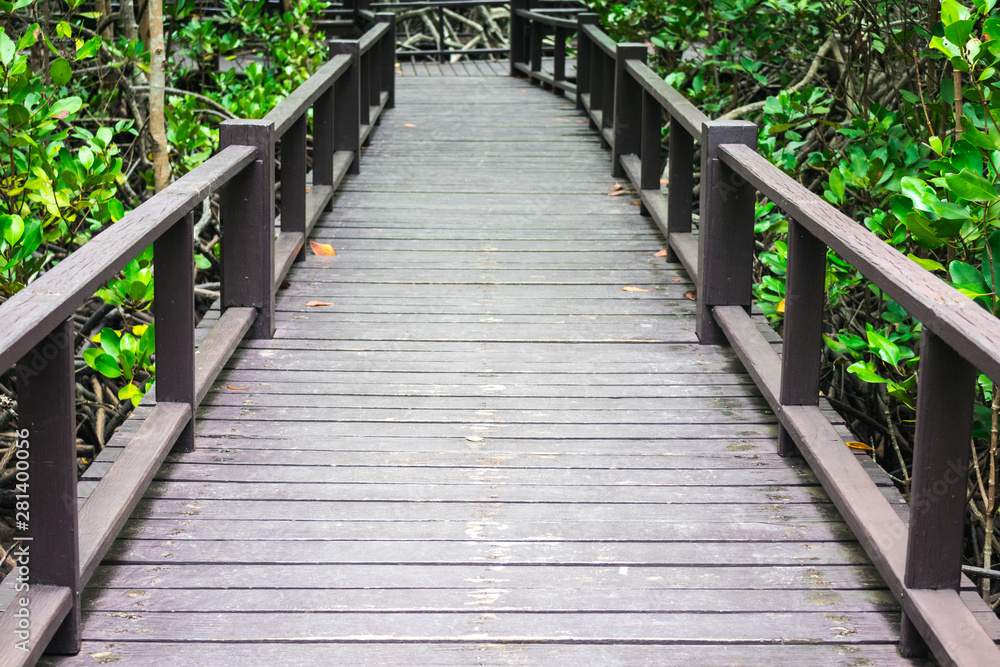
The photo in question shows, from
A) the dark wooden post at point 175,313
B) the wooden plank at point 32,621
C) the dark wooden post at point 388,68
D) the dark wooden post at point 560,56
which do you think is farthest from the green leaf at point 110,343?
the dark wooden post at point 560,56

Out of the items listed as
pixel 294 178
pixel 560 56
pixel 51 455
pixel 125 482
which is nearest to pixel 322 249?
pixel 294 178

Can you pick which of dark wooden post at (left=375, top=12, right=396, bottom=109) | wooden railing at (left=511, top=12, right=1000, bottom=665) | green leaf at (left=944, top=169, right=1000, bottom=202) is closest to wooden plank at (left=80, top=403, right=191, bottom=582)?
wooden railing at (left=511, top=12, right=1000, bottom=665)

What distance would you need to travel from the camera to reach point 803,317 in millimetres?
2928

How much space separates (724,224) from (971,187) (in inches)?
57.4

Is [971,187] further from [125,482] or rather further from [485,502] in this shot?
[125,482]

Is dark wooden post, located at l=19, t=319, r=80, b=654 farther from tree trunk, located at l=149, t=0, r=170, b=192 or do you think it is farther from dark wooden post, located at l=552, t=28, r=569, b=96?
dark wooden post, located at l=552, t=28, r=569, b=96

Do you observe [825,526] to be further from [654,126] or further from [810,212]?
[654,126]

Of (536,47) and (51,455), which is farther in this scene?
(536,47)

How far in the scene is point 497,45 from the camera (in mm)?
13859

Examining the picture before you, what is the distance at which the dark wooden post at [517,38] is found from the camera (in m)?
10.5

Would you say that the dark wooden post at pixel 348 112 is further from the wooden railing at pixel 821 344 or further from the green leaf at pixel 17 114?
the green leaf at pixel 17 114

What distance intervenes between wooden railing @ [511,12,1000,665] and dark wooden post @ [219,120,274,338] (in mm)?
1509

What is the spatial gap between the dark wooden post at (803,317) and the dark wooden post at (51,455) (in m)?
1.79

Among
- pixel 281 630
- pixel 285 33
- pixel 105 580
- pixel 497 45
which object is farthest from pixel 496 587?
pixel 497 45
